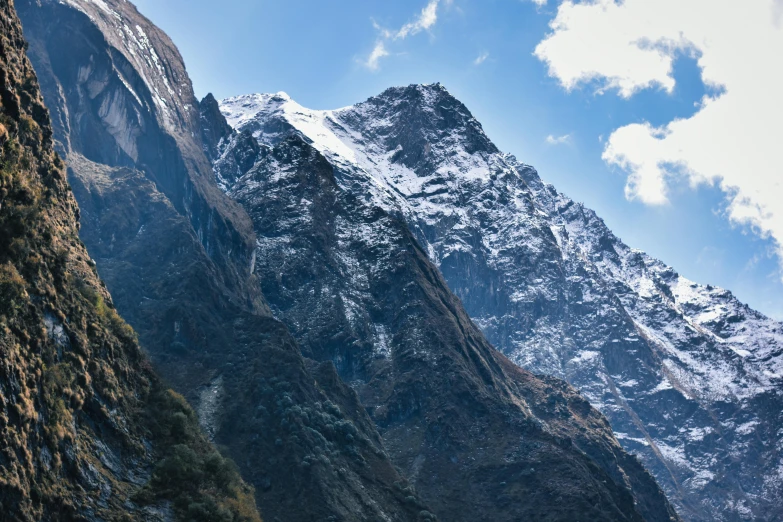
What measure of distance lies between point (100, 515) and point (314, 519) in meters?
80.5

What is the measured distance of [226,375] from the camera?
199 m

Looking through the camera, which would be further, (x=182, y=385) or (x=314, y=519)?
(x=182, y=385)

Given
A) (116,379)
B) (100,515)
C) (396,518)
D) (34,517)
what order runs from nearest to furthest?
(34,517) → (100,515) → (116,379) → (396,518)

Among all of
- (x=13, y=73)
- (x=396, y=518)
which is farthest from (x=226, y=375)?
(x=13, y=73)

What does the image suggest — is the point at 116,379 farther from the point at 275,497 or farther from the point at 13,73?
the point at 275,497

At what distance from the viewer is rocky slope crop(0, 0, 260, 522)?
271ft

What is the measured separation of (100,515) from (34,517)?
1260 centimetres

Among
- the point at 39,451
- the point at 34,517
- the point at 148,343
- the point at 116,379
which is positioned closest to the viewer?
the point at 34,517

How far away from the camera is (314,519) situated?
165 metres

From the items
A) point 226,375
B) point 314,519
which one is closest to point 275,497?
point 314,519

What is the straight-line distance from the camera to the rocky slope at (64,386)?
8256cm

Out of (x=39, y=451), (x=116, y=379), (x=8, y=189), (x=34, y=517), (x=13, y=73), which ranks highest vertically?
(x=13, y=73)

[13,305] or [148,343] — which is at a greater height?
[148,343]

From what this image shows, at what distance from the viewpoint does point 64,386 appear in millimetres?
93688
